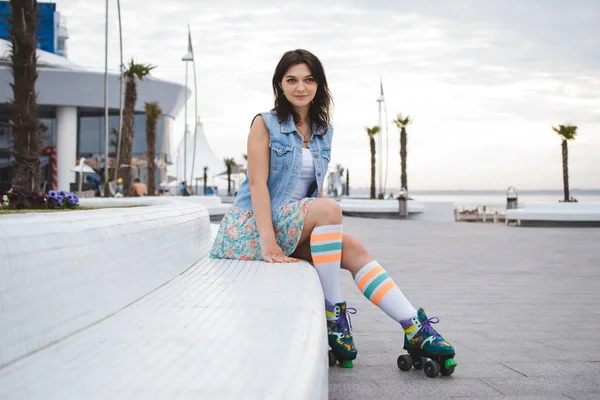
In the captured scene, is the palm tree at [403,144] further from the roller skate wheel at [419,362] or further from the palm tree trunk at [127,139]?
the roller skate wheel at [419,362]

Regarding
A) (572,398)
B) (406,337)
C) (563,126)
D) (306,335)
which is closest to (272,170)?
(406,337)

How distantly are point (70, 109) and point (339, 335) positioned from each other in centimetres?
4735

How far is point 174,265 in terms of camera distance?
2967mm

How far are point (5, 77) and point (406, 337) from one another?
44892mm

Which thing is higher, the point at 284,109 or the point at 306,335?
the point at 284,109

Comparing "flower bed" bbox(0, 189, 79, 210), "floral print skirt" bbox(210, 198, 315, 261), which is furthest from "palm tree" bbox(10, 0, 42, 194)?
"floral print skirt" bbox(210, 198, 315, 261)

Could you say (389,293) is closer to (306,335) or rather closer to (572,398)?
(572,398)

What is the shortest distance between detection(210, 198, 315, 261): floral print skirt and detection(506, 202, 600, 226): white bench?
19.1m

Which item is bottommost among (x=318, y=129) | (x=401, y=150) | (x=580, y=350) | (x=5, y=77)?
(x=580, y=350)

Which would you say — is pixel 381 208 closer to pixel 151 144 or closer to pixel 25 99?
pixel 151 144

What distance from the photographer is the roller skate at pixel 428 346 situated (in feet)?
9.59

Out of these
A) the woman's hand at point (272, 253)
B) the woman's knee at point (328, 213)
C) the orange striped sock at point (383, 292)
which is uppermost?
the woman's knee at point (328, 213)

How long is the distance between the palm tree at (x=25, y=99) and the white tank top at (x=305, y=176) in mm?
5945

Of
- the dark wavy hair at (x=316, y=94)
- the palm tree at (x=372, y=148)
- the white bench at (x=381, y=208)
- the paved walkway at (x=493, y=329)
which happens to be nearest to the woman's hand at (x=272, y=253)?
the paved walkway at (x=493, y=329)
